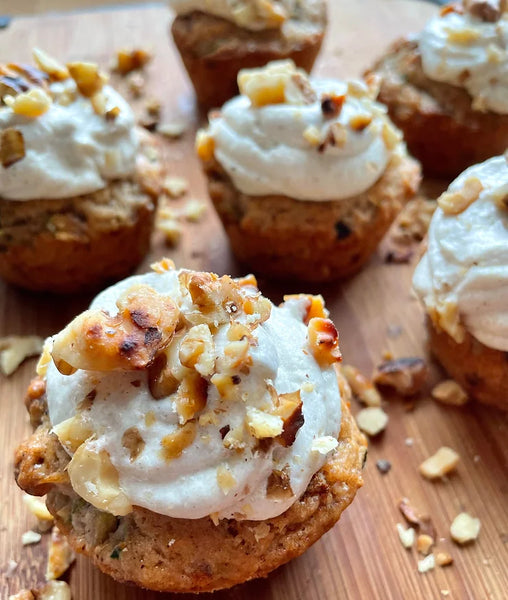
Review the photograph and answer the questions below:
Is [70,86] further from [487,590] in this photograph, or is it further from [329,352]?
[487,590]

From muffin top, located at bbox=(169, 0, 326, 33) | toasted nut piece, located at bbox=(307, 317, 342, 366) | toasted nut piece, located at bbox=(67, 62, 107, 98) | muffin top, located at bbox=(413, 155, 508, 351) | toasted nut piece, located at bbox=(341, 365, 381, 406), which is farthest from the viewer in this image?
muffin top, located at bbox=(169, 0, 326, 33)

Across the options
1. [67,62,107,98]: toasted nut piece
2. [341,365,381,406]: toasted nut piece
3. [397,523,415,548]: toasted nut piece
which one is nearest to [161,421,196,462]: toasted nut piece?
[397,523,415,548]: toasted nut piece

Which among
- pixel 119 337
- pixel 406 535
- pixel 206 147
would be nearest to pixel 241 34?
pixel 206 147

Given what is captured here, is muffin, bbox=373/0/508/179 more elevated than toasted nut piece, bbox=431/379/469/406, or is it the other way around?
muffin, bbox=373/0/508/179

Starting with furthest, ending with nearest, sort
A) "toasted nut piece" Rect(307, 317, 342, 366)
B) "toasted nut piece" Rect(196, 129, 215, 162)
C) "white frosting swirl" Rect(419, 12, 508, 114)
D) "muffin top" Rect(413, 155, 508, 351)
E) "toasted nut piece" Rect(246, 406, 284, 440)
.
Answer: "white frosting swirl" Rect(419, 12, 508, 114) → "toasted nut piece" Rect(196, 129, 215, 162) → "muffin top" Rect(413, 155, 508, 351) → "toasted nut piece" Rect(307, 317, 342, 366) → "toasted nut piece" Rect(246, 406, 284, 440)

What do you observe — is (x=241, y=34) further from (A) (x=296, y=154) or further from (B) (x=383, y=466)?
(B) (x=383, y=466)

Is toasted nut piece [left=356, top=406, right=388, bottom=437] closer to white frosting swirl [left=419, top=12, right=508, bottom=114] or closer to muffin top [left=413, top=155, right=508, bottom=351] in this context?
muffin top [left=413, top=155, right=508, bottom=351]
